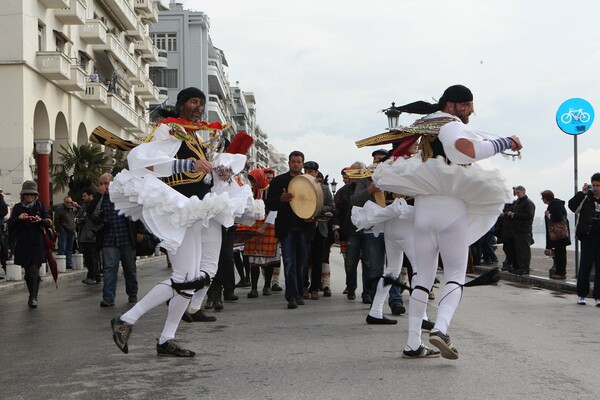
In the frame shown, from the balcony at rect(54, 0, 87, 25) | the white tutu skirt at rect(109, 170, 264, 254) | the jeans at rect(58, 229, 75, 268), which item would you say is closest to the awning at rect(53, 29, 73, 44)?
the balcony at rect(54, 0, 87, 25)

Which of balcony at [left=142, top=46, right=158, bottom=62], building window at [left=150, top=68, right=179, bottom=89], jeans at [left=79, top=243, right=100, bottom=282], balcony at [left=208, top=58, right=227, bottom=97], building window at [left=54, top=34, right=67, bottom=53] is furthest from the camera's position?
balcony at [left=208, top=58, right=227, bottom=97]

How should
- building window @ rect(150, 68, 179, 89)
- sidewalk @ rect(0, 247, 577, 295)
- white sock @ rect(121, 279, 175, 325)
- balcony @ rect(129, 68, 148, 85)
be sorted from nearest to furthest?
white sock @ rect(121, 279, 175, 325) < sidewalk @ rect(0, 247, 577, 295) < balcony @ rect(129, 68, 148, 85) < building window @ rect(150, 68, 179, 89)

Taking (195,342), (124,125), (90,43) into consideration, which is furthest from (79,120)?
(195,342)

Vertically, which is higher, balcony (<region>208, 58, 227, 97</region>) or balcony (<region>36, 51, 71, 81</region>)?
balcony (<region>208, 58, 227, 97</region>)

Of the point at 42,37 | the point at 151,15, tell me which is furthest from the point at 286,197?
the point at 151,15

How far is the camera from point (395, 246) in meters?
8.47

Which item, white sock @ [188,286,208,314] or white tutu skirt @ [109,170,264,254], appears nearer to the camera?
white tutu skirt @ [109,170,264,254]

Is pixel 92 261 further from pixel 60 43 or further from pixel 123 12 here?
pixel 123 12

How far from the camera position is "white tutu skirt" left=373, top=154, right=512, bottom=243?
6.27 meters

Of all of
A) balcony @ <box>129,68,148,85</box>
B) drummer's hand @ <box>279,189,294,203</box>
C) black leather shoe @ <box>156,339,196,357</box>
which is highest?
balcony @ <box>129,68,148,85</box>

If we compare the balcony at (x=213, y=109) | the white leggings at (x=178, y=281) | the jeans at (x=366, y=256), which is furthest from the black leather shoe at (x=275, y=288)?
the balcony at (x=213, y=109)

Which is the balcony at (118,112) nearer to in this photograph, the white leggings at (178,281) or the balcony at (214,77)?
the balcony at (214,77)

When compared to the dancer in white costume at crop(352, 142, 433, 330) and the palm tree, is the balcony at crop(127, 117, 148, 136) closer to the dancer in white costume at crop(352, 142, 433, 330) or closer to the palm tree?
the palm tree

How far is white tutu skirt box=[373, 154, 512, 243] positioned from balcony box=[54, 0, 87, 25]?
28.7m
